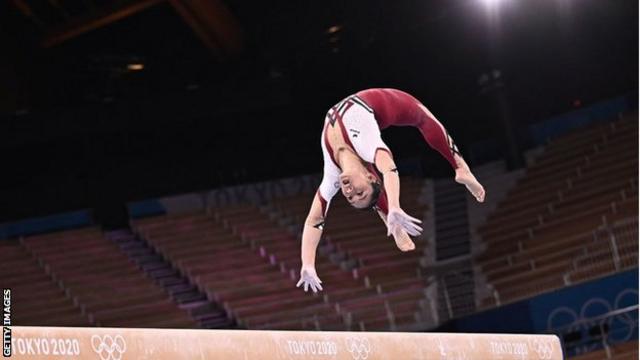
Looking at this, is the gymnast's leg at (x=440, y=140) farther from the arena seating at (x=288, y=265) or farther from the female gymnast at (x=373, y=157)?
the arena seating at (x=288, y=265)

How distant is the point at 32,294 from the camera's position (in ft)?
58.6

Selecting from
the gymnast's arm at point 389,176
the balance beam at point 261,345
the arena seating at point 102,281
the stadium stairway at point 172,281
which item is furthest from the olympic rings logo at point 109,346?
the stadium stairway at point 172,281

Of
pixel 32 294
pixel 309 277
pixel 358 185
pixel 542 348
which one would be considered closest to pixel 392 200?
pixel 358 185

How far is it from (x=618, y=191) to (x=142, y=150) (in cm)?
899

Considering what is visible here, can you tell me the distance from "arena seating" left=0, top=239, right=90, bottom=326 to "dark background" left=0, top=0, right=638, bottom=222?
57.3 inches

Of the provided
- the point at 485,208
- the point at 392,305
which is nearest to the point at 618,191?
the point at 485,208

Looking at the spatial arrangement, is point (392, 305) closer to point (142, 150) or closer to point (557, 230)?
point (557, 230)

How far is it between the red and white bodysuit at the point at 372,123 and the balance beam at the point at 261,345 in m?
1.30

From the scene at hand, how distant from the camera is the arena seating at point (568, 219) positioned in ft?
57.9

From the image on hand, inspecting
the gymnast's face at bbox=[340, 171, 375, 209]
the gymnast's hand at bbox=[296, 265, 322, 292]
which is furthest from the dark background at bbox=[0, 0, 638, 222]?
the gymnast's face at bbox=[340, 171, 375, 209]

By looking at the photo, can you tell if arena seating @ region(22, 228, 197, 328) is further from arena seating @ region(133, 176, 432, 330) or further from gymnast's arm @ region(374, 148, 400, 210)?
gymnast's arm @ region(374, 148, 400, 210)

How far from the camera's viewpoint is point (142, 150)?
20797mm

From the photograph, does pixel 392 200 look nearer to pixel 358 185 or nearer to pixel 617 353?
pixel 358 185

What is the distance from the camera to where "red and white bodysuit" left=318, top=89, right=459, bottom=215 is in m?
9.65
